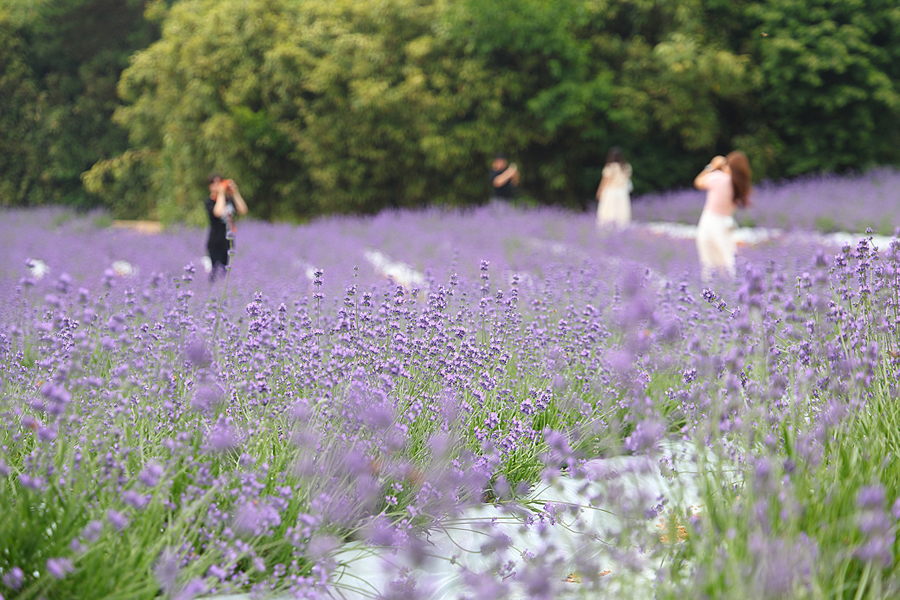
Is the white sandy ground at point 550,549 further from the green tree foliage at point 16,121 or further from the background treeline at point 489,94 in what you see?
the green tree foliage at point 16,121

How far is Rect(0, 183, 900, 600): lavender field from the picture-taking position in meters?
1.59

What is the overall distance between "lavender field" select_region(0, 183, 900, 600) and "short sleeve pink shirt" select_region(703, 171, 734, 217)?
14.7 feet

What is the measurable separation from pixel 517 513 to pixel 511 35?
602 inches

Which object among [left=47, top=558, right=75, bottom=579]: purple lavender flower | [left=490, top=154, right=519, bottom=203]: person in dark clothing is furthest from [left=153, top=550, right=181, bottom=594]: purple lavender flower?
[left=490, top=154, right=519, bottom=203]: person in dark clothing

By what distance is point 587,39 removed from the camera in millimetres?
17375

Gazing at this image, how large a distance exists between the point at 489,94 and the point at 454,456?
584 inches

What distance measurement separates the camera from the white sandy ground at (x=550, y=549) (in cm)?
154

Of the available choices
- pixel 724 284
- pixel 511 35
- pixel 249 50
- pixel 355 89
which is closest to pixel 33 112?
pixel 249 50

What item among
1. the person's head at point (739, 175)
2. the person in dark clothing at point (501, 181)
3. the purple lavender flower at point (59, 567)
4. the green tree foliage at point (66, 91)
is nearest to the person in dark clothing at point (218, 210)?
the person's head at point (739, 175)

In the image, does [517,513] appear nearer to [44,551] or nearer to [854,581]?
[854,581]

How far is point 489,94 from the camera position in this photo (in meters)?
16.2

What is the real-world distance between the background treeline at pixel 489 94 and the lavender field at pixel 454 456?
42.3 ft

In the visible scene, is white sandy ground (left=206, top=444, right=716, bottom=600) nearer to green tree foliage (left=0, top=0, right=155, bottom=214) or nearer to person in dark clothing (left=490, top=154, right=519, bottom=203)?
person in dark clothing (left=490, top=154, right=519, bottom=203)

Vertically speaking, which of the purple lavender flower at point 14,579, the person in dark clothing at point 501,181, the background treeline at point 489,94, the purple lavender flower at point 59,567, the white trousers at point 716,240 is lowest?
the purple lavender flower at point 14,579
